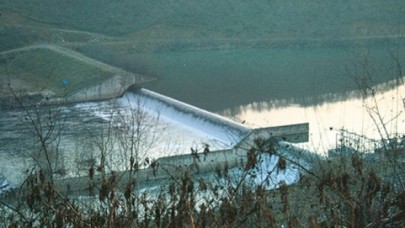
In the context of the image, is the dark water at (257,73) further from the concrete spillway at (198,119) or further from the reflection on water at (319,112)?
the concrete spillway at (198,119)

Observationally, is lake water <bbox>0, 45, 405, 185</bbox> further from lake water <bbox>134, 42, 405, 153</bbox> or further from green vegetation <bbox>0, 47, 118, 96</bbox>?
green vegetation <bbox>0, 47, 118, 96</bbox>

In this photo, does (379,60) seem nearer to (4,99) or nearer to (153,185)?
(4,99)

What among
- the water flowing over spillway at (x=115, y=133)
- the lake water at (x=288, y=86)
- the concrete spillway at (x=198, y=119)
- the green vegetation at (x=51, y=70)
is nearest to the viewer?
the water flowing over spillway at (x=115, y=133)

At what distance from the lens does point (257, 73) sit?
916 inches

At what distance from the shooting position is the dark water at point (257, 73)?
1891 centimetres

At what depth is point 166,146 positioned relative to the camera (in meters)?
13.7

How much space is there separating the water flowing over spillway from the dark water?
2.18 m

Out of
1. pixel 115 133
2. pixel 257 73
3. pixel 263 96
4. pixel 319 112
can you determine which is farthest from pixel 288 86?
pixel 115 133

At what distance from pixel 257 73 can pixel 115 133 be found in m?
11.8

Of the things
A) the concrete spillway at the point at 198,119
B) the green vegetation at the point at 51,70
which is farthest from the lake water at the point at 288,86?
the green vegetation at the point at 51,70

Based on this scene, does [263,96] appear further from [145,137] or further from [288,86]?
[145,137]

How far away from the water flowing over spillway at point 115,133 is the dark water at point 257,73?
2.18 m

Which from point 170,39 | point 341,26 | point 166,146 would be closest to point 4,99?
point 166,146

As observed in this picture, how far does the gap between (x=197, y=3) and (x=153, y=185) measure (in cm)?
2847
